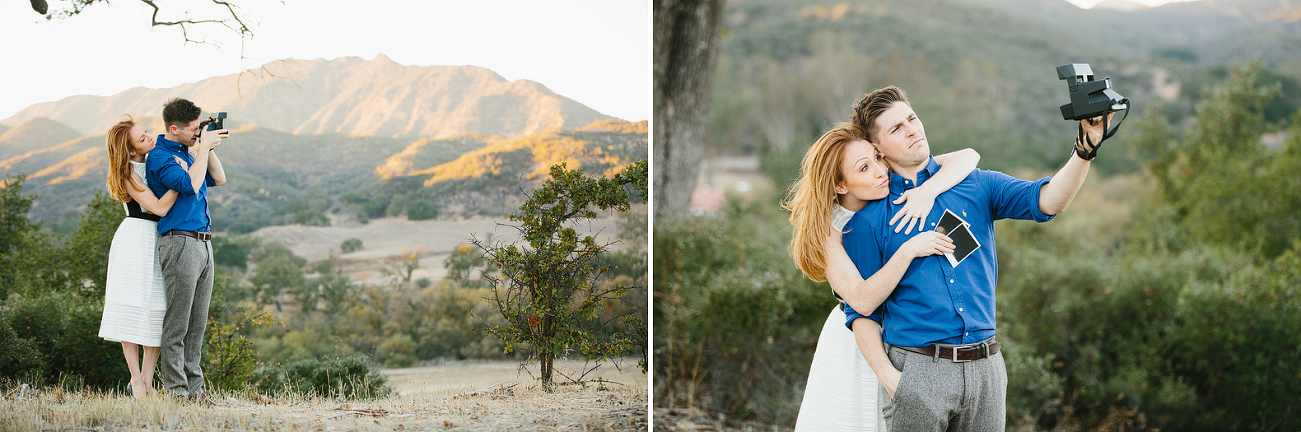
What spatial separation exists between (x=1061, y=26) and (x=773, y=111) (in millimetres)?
26838

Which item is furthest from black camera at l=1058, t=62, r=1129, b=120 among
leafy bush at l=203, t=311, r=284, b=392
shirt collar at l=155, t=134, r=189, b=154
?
leafy bush at l=203, t=311, r=284, b=392

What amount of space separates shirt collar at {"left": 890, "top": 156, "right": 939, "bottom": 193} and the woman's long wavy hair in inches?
6.3

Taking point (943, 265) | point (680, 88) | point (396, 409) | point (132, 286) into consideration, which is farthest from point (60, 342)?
point (943, 265)

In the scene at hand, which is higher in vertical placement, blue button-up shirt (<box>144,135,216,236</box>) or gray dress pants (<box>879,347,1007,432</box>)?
blue button-up shirt (<box>144,135,216,236</box>)

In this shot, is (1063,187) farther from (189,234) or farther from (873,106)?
(189,234)

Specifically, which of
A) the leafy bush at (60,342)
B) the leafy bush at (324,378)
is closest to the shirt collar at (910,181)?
the leafy bush at (324,378)

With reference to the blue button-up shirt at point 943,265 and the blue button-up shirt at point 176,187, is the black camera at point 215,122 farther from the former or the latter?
the blue button-up shirt at point 943,265

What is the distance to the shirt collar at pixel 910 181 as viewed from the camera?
2.16 m

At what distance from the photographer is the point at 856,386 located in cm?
221

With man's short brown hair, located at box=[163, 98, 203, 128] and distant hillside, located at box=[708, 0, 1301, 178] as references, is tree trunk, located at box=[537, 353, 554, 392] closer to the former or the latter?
man's short brown hair, located at box=[163, 98, 203, 128]

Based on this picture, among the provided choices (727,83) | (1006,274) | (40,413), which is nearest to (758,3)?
(727,83)

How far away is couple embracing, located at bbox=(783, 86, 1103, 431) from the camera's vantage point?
6.52ft

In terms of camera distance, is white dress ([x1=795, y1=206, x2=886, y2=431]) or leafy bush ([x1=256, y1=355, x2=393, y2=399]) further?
leafy bush ([x1=256, y1=355, x2=393, y2=399])

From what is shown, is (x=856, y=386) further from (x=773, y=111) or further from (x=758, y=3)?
(x=758, y=3)
